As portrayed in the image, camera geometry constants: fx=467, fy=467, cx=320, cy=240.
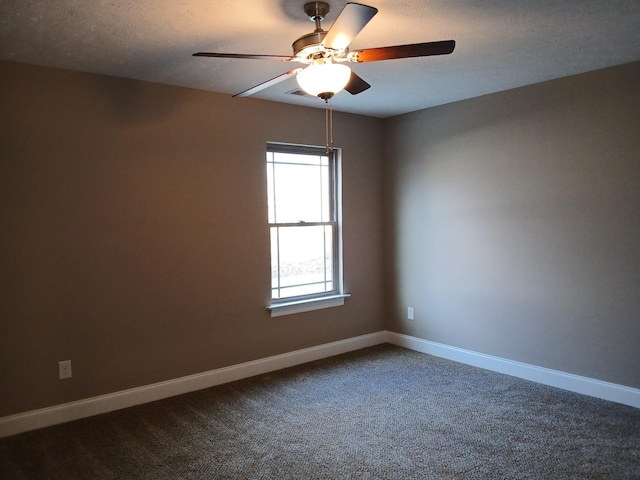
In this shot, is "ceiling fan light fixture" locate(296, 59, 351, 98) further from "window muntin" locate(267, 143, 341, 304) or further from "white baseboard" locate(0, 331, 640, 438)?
"white baseboard" locate(0, 331, 640, 438)

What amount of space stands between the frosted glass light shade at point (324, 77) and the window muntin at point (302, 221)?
202 centimetres

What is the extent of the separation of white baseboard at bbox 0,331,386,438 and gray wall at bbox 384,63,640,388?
0.97 metres

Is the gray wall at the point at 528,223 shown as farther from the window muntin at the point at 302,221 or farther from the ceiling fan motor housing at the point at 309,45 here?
the ceiling fan motor housing at the point at 309,45

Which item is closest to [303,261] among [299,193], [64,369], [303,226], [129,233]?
[303,226]

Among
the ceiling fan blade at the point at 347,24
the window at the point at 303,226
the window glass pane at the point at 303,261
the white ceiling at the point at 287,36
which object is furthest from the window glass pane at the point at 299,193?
the ceiling fan blade at the point at 347,24

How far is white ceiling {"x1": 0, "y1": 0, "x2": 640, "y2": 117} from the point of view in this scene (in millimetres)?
2281

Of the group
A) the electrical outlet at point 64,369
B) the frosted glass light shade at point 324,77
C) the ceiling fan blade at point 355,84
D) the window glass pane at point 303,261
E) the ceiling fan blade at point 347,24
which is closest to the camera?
the ceiling fan blade at point 347,24

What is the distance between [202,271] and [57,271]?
1038 mm

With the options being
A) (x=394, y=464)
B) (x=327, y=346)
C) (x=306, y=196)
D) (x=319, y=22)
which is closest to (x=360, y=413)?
(x=394, y=464)

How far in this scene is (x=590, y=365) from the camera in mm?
3520

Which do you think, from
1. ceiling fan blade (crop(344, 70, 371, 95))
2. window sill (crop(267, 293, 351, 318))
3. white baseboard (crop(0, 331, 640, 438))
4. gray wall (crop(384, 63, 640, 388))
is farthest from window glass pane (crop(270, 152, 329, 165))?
white baseboard (crop(0, 331, 640, 438))

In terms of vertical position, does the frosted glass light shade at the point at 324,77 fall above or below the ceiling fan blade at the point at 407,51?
below

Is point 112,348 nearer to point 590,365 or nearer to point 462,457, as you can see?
point 462,457

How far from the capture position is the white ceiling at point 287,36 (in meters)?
2.28
